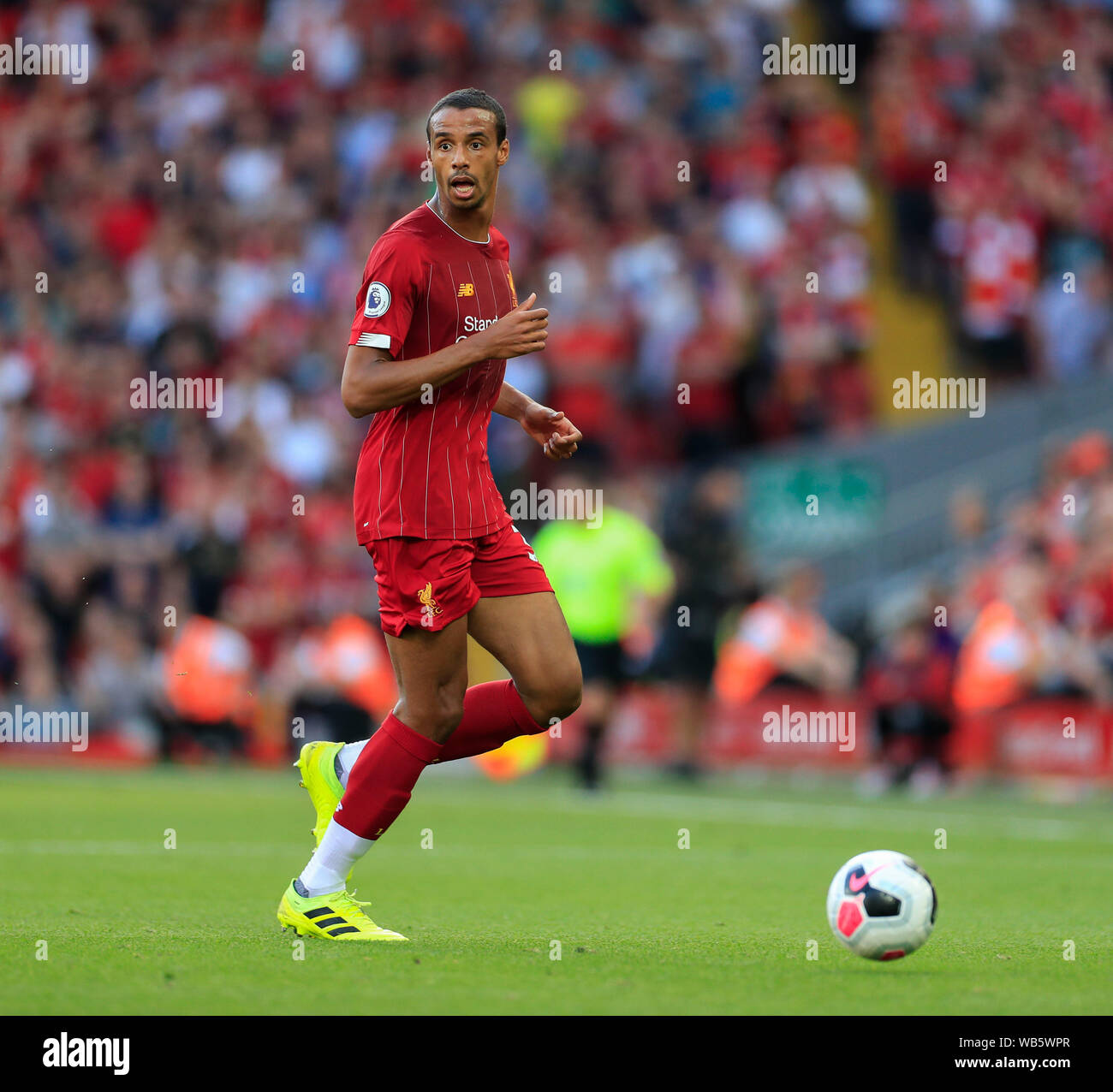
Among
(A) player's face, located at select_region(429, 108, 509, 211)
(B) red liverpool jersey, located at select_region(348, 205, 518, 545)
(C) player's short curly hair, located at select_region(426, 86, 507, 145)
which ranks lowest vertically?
(B) red liverpool jersey, located at select_region(348, 205, 518, 545)

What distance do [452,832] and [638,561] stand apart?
13.3ft

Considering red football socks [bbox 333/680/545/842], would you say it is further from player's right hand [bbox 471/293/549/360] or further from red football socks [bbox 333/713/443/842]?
player's right hand [bbox 471/293/549/360]

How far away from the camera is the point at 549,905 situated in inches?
311

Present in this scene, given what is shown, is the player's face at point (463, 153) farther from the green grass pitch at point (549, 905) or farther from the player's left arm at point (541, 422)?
the green grass pitch at point (549, 905)

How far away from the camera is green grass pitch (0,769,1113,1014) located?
5.34 meters

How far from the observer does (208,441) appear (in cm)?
1888

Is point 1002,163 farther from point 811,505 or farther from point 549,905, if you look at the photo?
point 549,905

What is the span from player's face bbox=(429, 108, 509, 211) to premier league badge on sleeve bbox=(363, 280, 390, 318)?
390mm

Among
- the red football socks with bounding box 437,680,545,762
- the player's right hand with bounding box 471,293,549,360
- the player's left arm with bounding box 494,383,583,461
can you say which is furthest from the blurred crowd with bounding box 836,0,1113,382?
the player's right hand with bounding box 471,293,549,360

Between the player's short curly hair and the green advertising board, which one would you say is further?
the green advertising board

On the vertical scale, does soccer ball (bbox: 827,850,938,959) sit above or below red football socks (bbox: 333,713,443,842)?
below

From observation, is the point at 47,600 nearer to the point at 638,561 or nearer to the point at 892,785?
the point at 638,561

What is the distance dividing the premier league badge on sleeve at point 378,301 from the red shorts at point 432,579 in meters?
0.69

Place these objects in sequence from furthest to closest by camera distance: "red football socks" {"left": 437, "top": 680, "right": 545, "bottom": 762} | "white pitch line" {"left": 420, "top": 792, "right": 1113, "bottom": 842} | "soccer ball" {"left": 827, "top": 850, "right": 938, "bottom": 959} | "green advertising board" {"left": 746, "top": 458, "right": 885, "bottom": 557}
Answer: "green advertising board" {"left": 746, "top": 458, "right": 885, "bottom": 557} → "white pitch line" {"left": 420, "top": 792, "right": 1113, "bottom": 842} → "red football socks" {"left": 437, "top": 680, "right": 545, "bottom": 762} → "soccer ball" {"left": 827, "top": 850, "right": 938, "bottom": 959}
